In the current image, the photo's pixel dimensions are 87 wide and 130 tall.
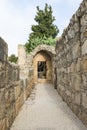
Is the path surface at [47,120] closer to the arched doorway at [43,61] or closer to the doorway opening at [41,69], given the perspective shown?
the arched doorway at [43,61]

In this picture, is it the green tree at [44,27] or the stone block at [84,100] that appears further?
the green tree at [44,27]

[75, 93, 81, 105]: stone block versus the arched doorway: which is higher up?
the arched doorway

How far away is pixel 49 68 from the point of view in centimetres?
1570

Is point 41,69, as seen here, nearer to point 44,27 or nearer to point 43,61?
point 43,61

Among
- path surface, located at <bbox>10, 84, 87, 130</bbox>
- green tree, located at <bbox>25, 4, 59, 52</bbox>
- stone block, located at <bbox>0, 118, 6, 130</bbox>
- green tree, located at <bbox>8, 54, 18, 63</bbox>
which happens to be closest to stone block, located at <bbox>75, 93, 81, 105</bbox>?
path surface, located at <bbox>10, 84, 87, 130</bbox>

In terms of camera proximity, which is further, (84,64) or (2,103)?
(84,64)

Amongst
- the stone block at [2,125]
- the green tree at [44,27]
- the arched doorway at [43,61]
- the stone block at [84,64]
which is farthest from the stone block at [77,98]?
the green tree at [44,27]

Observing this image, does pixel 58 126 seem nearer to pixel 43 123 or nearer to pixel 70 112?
pixel 43 123

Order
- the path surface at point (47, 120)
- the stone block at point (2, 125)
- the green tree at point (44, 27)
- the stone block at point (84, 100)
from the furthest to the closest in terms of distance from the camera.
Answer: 1. the green tree at point (44, 27)
2. the stone block at point (84, 100)
3. the path surface at point (47, 120)
4. the stone block at point (2, 125)

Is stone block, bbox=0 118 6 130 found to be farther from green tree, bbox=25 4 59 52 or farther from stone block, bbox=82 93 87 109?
green tree, bbox=25 4 59 52

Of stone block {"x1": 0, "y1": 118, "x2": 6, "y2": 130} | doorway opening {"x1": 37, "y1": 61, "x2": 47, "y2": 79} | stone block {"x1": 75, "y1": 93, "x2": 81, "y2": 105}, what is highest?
doorway opening {"x1": 37, "y1": 61, "x2": 47, "y2": 79}

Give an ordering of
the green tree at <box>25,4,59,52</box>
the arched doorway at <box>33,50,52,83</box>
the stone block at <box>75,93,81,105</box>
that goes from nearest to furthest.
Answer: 1. the stone block at <box>75,93,81,105</box>
2. the arched doorway at <box>33,50,52,83</box>
3. the green tree at <box>25,4,59,52</box>

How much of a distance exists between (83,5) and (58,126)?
6.74 ft

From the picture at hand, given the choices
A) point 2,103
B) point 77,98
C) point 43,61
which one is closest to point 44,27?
point 43,61
